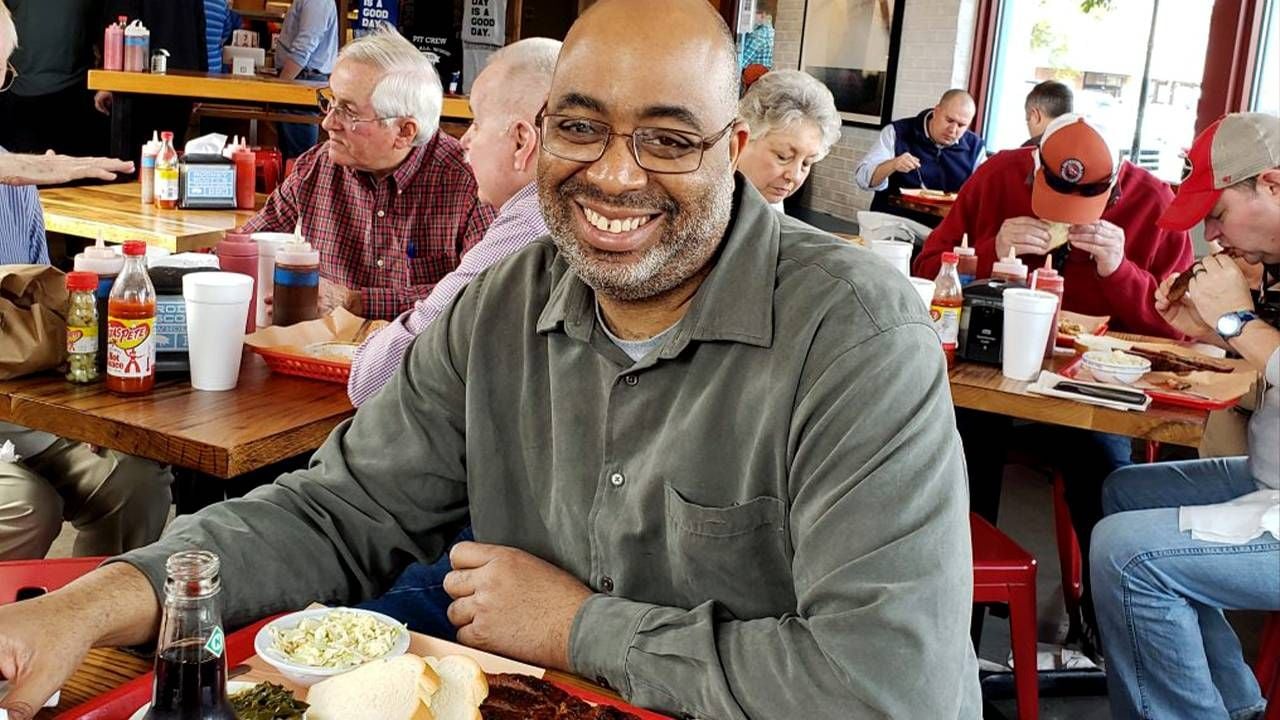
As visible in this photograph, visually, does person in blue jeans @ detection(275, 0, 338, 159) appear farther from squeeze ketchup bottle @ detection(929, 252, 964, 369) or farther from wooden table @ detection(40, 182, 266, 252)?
squeeze ketchup bottle @ detection(929, 252, 964, 369)

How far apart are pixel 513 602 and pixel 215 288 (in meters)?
1.14

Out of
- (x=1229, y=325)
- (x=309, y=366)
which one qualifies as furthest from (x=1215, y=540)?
(x=309, y=366)

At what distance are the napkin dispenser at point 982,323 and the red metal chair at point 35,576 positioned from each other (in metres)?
2.15

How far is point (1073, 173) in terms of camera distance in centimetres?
354

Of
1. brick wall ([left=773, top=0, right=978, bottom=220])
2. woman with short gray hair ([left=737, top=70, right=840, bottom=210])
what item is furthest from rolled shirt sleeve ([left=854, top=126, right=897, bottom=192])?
woman with short gray hair ([left=737, top=70, right=840, bottom=210])

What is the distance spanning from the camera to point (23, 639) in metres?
1.21

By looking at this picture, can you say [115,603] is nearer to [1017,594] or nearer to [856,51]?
[1017,594]

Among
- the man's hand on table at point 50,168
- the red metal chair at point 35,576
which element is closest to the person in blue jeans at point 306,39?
the man's hand on table at point 50,168

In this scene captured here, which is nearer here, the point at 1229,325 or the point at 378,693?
the point at 378,693

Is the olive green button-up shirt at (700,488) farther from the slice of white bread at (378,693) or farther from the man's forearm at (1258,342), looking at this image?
the man's forearm at (1258,342)

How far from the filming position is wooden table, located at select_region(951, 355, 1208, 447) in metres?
2.72

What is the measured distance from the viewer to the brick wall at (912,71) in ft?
28.5

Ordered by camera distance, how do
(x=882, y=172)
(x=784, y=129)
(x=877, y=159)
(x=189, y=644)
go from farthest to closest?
1. (x=877, y=159)
2. (x=882, y=172)
3. (x=784, y=129)
4. (x=189, y=644)

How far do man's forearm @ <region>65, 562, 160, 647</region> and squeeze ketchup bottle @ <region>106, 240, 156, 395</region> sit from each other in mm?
969
